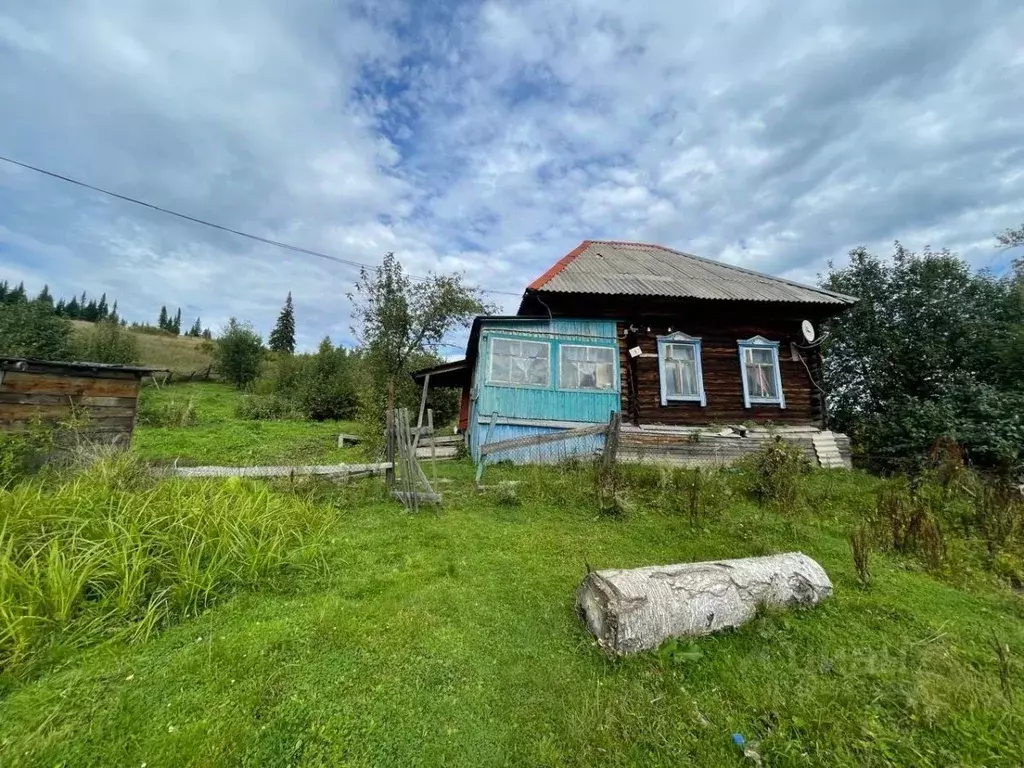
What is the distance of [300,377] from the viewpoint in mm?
26375

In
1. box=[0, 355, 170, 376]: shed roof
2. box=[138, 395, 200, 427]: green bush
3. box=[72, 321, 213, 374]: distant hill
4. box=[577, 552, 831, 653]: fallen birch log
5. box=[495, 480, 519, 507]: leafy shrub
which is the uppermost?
A: box=[72, 321, 213, 374]: distant hill

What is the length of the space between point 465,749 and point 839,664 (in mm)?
2618

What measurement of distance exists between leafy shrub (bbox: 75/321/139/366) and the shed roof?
74.7 feet

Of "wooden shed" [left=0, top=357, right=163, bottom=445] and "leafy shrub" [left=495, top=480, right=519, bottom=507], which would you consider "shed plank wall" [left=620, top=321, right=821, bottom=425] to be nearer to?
"leafy shrub" [left=495, top=480, right=519, bottom=507]

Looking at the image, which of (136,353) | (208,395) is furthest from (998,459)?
(136,353)

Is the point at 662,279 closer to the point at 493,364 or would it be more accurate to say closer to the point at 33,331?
the point at 493,364

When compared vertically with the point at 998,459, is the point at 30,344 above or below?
above

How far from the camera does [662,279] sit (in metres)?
12.5

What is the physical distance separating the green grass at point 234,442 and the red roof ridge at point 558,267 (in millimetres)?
6677

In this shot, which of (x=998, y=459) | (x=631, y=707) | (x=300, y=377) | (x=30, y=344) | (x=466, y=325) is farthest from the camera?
(x=300, y=377)

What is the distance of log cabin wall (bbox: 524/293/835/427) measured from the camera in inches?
452

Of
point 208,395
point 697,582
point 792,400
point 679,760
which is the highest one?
point 208,395

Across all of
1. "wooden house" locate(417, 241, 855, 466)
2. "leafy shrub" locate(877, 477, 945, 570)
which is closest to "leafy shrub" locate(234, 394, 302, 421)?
"wooden house" locate(417, 241, 855, 466)

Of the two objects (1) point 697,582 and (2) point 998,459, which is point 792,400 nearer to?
(2) point 998,459
